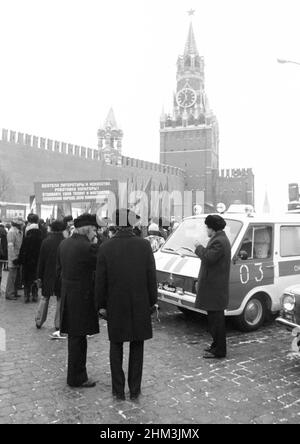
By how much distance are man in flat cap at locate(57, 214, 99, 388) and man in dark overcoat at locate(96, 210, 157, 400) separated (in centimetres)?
35

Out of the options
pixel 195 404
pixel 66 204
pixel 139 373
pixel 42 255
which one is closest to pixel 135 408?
pixel 139 373

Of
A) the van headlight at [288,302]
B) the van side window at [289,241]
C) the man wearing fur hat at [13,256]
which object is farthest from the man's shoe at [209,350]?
the man wearing fur hat at [13,256]

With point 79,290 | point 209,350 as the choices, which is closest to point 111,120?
point 209,350

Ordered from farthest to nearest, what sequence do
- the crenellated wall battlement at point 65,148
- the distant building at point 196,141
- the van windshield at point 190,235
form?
the distant building at point 196,141
the crenellated wall battlement at point 65,148
the van windshield at point 190,235

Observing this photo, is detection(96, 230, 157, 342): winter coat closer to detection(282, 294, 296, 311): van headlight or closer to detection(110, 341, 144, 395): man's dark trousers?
detection(110, 341, 144, 395): man's dark trousers

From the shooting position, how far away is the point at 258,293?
262 inches

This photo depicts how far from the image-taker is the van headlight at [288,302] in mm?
4937

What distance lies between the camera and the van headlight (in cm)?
494

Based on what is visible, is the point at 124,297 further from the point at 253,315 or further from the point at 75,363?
the point at 253,315

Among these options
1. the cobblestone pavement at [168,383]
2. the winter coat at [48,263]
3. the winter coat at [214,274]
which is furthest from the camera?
the winter coat at [48,263]

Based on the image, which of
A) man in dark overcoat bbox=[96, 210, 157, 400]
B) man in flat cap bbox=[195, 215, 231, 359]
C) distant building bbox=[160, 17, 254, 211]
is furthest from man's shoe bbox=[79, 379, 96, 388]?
distant building bbox=[160, 17, 254, 211]

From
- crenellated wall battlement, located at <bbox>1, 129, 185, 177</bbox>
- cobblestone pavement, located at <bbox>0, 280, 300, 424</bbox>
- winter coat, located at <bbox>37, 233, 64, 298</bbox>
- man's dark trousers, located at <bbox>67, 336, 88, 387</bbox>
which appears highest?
crenellated wall battlement, located at <bbox>1, 129, 185, 177</bbox>

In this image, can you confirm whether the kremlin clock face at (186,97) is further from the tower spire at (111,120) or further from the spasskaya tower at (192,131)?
the tower spire at (111,120)
